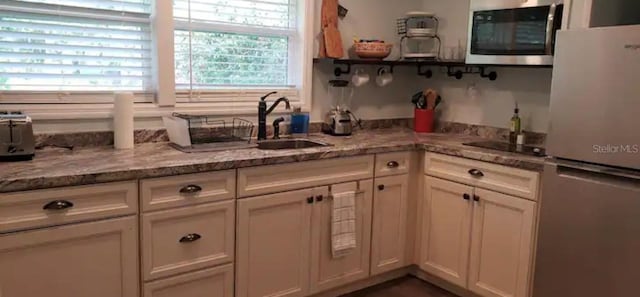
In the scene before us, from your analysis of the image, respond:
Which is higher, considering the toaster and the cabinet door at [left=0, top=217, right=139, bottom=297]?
the toaster

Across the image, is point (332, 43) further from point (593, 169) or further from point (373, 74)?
point (593, 169)

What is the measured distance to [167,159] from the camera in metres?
2.30

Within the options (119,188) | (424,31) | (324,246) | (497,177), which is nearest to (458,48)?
(424,31)

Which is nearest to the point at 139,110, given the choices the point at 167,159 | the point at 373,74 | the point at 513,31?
the point at 167,159

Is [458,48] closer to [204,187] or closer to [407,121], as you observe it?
[407,121]

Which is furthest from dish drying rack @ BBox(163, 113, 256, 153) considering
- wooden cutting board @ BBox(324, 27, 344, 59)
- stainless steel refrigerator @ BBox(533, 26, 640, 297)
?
stainless steel refrigerator @ BBox(533, 26, 640, 297)

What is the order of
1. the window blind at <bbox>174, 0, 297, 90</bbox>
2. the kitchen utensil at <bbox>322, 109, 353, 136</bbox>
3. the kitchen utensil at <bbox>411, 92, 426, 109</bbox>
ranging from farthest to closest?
the kitchen utensil at <bbox>411, 92, 426, 109</bbox> < the kitchen utensil at <bbox>322, 109, 353, 136</bbox> < the window blind at <bbox>174, 0, 297, 90</bbox>

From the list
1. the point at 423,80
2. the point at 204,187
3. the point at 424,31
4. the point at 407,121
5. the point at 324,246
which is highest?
the point at 424,31

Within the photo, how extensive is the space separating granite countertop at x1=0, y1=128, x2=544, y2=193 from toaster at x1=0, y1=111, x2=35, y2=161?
52mm

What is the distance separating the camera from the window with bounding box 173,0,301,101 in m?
2.89

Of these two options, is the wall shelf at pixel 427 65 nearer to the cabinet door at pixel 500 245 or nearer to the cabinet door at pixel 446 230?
the cabinet door at pixel 446 230

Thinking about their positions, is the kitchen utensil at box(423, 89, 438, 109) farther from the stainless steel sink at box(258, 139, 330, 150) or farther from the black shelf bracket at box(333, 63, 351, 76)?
the stainless steel sink at box(258, 139, 330, 150)

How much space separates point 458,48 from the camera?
3535 millimetres

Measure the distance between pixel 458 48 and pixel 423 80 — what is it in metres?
0.41
